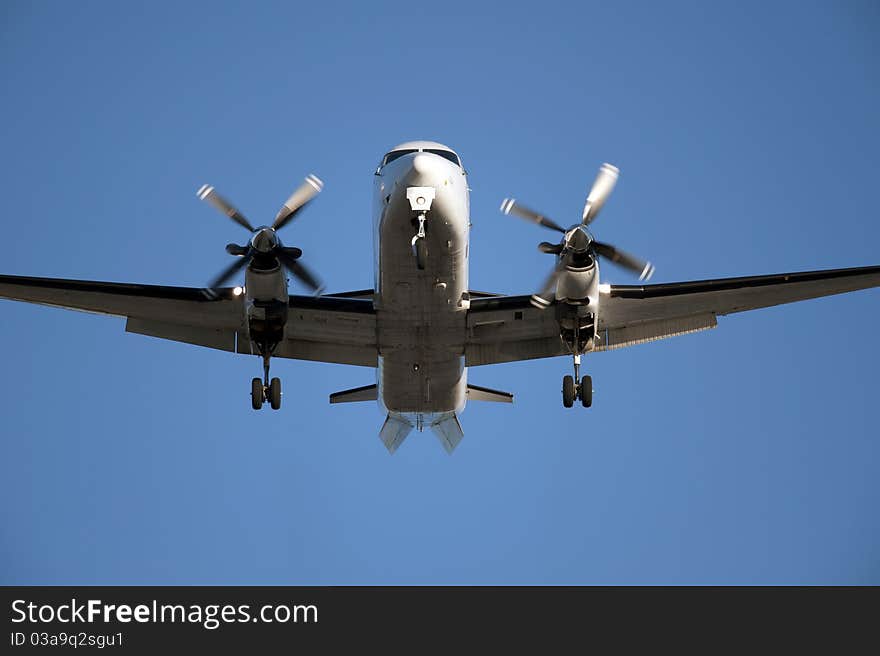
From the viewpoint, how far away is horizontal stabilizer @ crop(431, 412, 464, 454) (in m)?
27.4

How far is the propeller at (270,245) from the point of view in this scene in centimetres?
2328

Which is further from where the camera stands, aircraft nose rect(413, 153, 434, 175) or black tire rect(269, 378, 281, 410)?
black tire rect(269, 378, 281, 410)

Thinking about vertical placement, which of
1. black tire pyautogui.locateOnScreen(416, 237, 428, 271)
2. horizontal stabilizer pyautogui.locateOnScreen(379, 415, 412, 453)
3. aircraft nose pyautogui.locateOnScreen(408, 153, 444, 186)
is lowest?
black tire pyautogui.locateOnScreen(416, 237, 428, 271)

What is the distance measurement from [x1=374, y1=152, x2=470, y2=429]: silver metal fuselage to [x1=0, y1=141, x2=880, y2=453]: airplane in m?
0.03

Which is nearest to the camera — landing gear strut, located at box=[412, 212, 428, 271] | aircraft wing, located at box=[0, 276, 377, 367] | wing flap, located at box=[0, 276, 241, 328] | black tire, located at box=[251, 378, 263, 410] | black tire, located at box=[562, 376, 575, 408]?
landing gear strut, located at box=[412, 212, 428, 271]

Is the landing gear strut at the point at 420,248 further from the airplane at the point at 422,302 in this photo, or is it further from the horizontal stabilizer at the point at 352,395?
the horizontal stabilizer at the point at 352,395

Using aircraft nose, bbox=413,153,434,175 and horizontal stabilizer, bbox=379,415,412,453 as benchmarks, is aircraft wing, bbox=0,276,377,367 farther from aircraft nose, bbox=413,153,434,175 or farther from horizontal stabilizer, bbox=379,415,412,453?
aircraft nose, bbox=413,153,434,175

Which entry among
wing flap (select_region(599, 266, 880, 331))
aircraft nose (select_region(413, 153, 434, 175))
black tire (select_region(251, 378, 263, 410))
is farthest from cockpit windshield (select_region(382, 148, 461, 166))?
black tire (select_region(251, 378, 263, 410))

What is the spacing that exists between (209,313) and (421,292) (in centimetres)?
454

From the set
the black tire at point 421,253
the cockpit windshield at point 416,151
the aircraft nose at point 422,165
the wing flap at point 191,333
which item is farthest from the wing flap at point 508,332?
the wing flap at point 191,333

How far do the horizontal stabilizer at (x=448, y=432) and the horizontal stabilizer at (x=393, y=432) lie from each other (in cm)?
63
